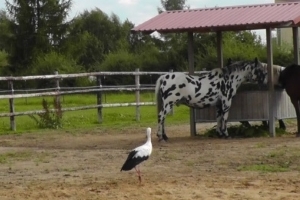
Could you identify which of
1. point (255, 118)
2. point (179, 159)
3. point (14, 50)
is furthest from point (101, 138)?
point (14, 50)

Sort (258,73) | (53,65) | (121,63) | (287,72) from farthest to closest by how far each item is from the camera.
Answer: (121,63)
(53,65)
(258,73)
(287,72)

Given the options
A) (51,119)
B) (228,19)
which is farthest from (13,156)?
(51,119)

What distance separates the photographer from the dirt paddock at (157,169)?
10.9m

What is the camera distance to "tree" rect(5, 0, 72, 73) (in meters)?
53.5

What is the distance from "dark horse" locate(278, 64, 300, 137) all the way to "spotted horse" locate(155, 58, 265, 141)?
0.52 metres

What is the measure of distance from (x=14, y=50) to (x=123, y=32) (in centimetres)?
1930

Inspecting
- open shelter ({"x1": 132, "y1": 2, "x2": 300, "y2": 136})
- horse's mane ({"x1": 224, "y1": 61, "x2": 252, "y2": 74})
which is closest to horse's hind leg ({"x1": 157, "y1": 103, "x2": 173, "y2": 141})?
open shelter ({"x1": 132, "y1": 2, "x2": 300, "y2": 136})

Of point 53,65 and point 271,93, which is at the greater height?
point 53,65

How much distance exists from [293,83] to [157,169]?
5889 mm

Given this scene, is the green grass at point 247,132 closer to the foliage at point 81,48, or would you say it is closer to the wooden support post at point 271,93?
the wooden support post at point 271,93

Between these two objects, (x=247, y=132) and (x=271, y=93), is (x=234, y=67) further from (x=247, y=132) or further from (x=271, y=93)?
(x=247, y=132)

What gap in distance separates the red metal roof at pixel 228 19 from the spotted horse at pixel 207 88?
983 mm

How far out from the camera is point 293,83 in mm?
18109

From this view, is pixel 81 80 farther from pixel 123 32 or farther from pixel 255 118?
pixel 123 32
